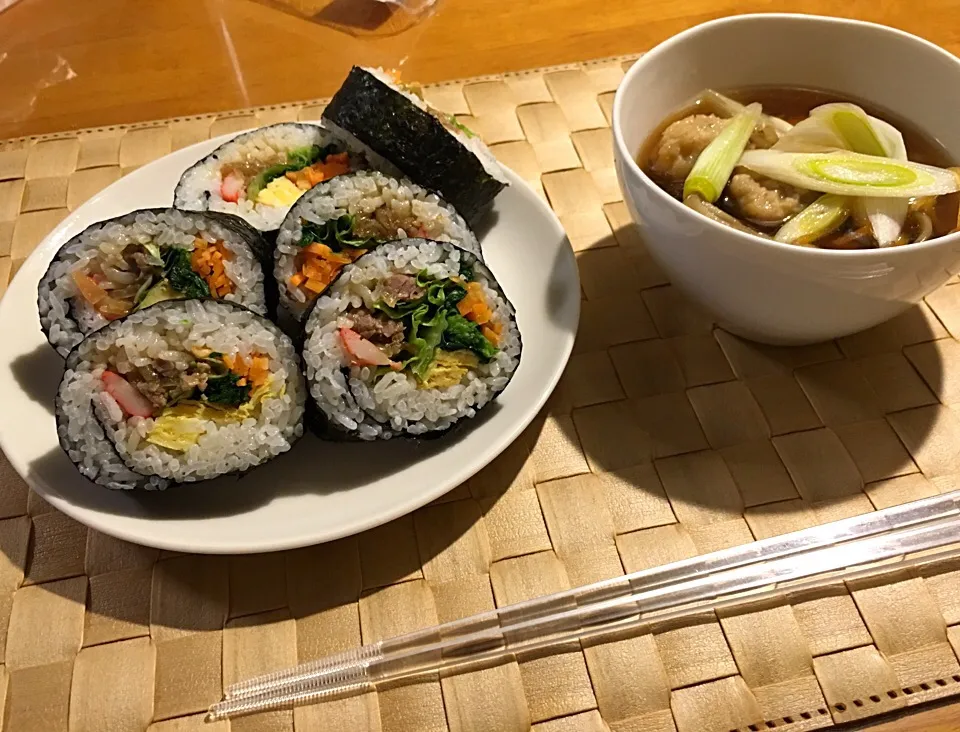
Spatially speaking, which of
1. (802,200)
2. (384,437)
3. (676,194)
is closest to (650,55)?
(676,194)

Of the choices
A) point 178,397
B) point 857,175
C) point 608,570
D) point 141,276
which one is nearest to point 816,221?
point 857,175

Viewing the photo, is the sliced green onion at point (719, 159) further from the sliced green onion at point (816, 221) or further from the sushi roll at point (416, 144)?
the sushi roll at point (416, 144)

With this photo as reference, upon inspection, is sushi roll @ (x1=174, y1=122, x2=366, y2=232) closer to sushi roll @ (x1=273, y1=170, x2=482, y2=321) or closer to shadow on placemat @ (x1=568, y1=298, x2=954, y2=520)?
sushi roll @ (x1=273, y1=170, x2=482, y2=321)

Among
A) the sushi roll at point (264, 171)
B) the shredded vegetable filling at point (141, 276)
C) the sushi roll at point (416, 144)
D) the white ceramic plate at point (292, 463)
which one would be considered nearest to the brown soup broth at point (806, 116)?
the white ceramic plate at point (292, 463)

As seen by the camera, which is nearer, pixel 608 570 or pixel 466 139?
pixel 608 570

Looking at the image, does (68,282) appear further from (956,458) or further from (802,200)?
(956,458)

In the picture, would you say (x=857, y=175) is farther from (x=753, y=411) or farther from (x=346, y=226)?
(x=346, y=226)
